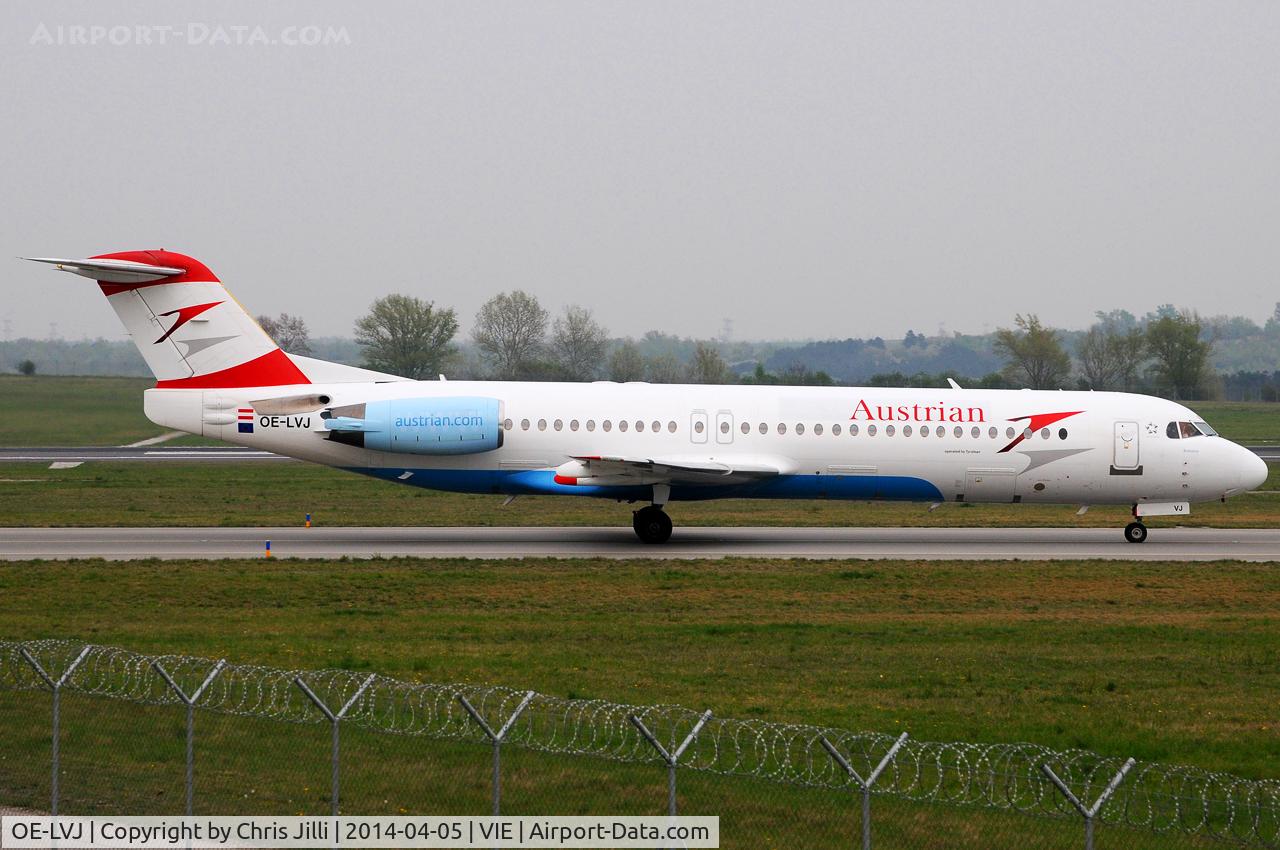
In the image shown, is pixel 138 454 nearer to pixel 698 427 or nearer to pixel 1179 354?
pixel 698 427

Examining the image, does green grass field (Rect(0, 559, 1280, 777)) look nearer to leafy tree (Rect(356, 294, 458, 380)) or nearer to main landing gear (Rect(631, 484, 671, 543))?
main landing gear (Rect(631, 484, 671, 543))

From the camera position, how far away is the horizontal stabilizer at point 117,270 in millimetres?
28938

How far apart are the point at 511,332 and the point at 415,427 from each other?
6425cm

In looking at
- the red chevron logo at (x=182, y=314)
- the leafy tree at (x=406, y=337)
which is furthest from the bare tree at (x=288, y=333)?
the red chevron logo at (x=182, y=314)

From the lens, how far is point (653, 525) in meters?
31.0

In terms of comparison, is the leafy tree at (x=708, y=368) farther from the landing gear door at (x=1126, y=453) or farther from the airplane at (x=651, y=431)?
the landing gear door at (x=1126, y=453)

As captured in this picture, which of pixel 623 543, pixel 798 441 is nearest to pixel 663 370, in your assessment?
pixel 798 441

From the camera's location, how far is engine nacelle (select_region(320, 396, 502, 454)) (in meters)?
30.2

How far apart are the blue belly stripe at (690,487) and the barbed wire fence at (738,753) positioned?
14534mm

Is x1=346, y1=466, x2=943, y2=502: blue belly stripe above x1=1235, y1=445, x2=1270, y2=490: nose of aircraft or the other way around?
the other way around

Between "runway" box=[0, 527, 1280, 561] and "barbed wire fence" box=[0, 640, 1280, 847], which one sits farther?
"runway" box=[0, 527, 1280, 561]

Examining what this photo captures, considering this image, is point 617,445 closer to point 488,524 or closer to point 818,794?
point 488,524

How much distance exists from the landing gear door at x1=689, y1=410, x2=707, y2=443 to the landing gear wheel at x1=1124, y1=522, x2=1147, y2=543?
1097 cm

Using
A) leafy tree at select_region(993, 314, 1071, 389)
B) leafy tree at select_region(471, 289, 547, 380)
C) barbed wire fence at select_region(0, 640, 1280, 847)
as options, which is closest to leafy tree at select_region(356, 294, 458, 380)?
leafy tree at select_region(471, 289, 547, 380)
